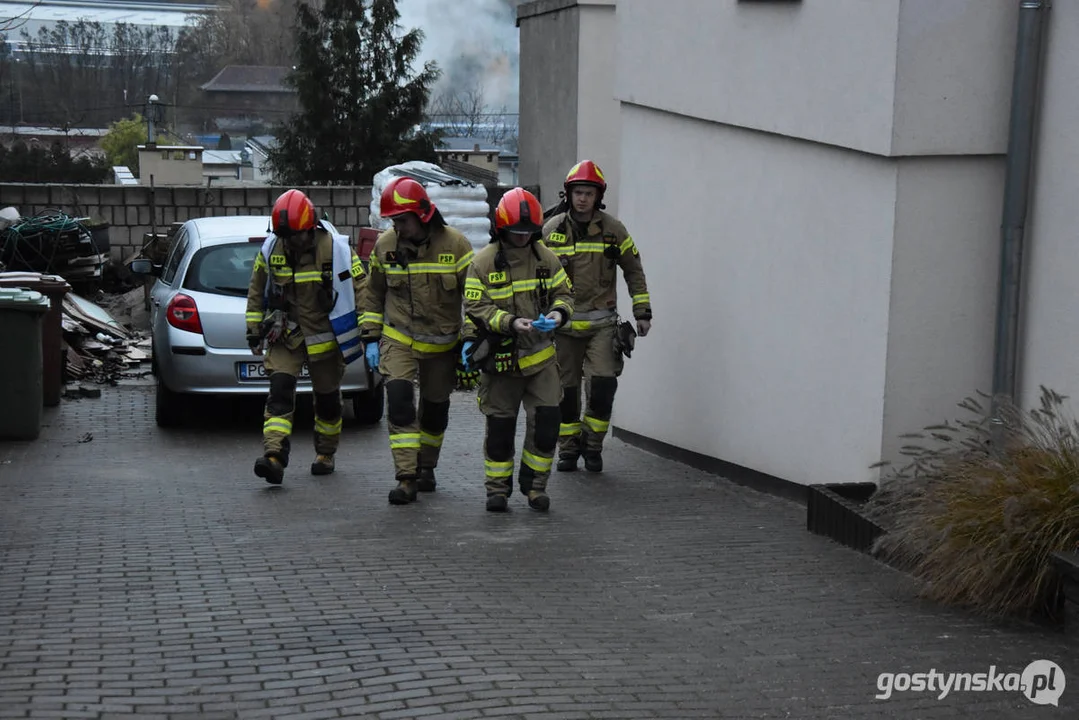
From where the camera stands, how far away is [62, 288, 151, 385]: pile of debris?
1458cm

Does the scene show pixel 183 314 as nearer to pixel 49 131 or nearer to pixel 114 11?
pixel 49 131

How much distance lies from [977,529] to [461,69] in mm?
80206

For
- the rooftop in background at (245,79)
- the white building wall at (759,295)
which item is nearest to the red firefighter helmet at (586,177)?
the white building wall at (759,295)

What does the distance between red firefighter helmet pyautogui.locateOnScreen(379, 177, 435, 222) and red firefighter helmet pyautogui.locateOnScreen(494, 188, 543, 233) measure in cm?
52

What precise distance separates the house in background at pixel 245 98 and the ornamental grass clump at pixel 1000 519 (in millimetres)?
74749

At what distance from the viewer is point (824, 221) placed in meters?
8.21

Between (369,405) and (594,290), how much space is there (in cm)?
336

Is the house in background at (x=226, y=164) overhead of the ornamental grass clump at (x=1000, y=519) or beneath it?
overhead

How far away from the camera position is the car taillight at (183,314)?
11.4 meters

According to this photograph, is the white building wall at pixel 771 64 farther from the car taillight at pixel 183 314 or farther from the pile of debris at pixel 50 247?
the pile of debris at pixel 50 247

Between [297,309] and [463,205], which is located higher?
[463,205]

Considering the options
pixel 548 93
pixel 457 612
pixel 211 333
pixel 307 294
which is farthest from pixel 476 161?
pixel 457 612

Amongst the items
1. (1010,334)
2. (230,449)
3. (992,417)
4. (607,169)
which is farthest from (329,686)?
(607,169)

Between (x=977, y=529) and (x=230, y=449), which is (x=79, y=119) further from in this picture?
(x=977, y=529)
